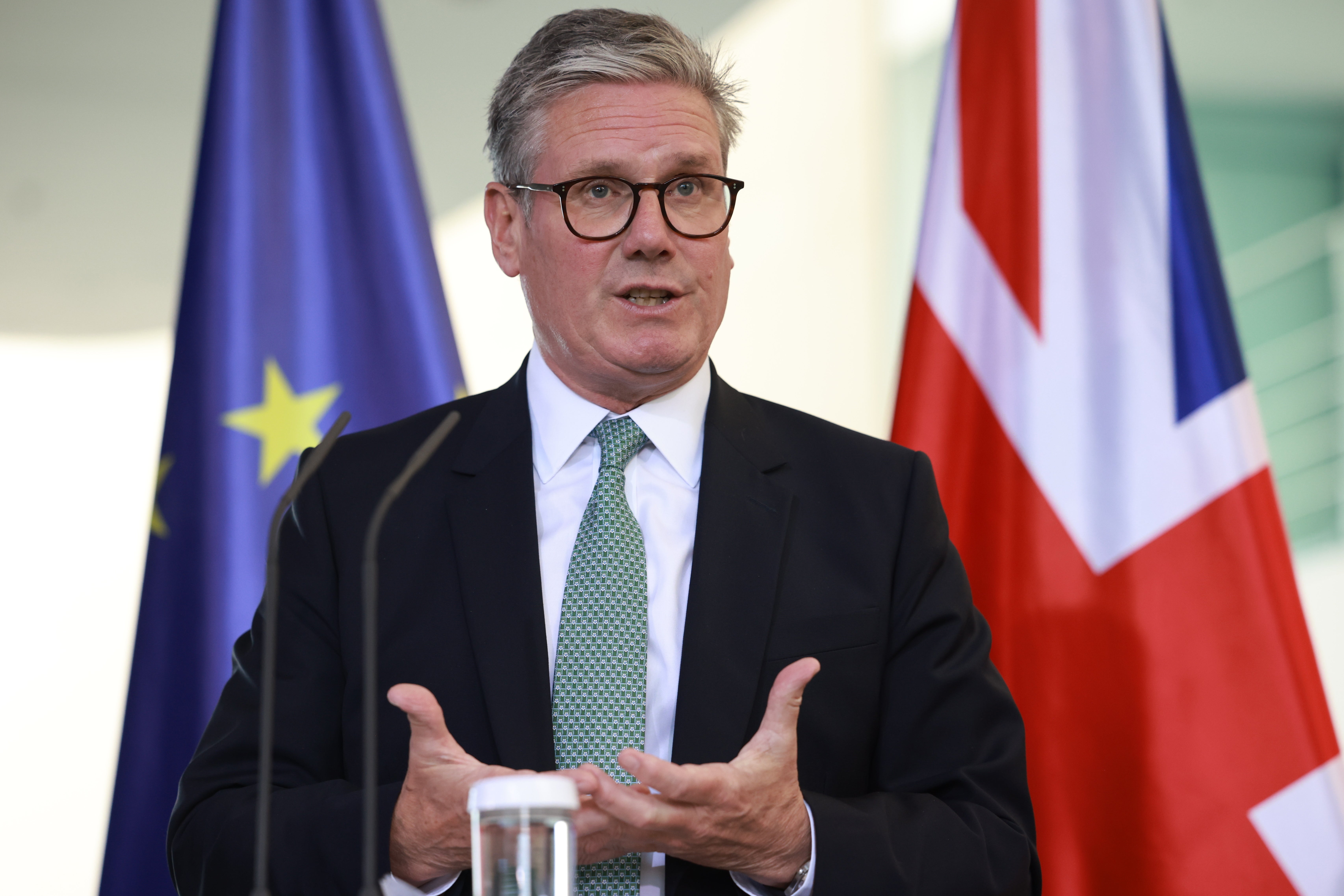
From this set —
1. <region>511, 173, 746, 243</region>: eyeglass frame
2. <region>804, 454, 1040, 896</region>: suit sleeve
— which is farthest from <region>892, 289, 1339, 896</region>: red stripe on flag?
<region>511, 173, 746, 243</region>: eyeglass frame

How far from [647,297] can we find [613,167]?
0.18m

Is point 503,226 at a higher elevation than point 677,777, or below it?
higher

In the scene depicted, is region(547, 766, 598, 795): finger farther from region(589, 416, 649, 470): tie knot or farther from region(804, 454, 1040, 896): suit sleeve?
region(589, 416, 649, 470): tie knot

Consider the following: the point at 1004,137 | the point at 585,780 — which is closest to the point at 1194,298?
the point at 1004,137

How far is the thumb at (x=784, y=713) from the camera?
4.15 ft

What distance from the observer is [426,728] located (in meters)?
1.22

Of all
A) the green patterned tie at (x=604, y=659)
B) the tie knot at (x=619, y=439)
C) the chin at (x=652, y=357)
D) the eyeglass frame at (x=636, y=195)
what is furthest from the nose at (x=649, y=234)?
the green patterned tie at (x=604, y=659)

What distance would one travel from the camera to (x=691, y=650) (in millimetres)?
1480

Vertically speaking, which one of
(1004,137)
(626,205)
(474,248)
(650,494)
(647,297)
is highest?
(1004,137)

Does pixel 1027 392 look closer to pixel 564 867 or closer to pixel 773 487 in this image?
pixel 773 487

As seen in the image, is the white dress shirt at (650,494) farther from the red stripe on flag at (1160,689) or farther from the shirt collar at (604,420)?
the red stripe on flag at (1160,689)

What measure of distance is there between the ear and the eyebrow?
197 mm

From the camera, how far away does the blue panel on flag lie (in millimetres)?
2176

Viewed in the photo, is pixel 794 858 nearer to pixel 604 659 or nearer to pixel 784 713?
pixel 784 713
